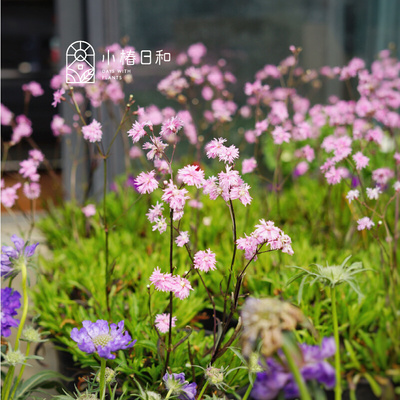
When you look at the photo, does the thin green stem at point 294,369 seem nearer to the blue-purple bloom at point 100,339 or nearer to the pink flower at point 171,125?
the blue-purple bloom at point 100,339

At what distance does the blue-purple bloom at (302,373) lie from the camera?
666 millimetres

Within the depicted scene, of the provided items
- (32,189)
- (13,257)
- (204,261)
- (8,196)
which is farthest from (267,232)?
(32,189)

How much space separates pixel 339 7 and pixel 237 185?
3.25m

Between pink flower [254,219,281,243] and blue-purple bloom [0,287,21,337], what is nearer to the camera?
pink flower [254,219,281,243]

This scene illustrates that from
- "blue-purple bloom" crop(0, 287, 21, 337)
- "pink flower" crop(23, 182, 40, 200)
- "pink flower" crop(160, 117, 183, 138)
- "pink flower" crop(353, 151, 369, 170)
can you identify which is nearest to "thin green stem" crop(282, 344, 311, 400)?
"pink flower" crop(160, 117, 183, 138)

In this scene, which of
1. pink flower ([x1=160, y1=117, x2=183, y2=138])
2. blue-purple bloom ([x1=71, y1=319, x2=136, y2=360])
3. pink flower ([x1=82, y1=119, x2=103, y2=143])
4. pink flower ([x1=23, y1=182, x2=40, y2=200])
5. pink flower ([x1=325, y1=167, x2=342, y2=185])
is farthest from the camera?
pink flower ([x1=23, y1=182, x2=40, y2=200])

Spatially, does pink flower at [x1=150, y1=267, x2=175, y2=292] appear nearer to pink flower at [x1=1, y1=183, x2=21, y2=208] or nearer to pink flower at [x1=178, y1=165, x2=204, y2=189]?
pink flower at [x1=178, y1=165, x2=204, y2=189]

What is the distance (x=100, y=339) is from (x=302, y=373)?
0.44m

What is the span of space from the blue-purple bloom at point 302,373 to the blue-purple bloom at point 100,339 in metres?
0.35

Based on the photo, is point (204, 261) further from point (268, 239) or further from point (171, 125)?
point (171, 125)

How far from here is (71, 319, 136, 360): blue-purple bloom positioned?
96 cm

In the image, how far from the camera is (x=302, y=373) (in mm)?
674

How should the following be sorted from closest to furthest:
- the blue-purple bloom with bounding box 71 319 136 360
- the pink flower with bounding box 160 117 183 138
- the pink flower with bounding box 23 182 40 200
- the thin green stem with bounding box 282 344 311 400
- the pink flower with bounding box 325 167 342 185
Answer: the thin green stem with bounding box 282 344 311 400 → the blue-purple bloom with bounding box 71 319 136 360 → the pink flower with bounding box 160 117 183 138 → the pink flower with bounding box 325 167 342 185 → the pink flower with bounding box 23 182 40 200

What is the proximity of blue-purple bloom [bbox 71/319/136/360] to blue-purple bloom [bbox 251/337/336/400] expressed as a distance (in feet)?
1.13
